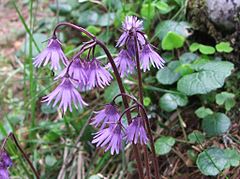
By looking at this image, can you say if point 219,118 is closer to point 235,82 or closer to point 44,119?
point 235,82

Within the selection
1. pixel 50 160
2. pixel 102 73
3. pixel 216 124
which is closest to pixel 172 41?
pixel 216 124

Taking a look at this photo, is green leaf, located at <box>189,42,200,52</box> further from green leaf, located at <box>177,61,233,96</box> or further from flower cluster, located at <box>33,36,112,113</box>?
flower cluster, located at <box>33,36,112,113</box>

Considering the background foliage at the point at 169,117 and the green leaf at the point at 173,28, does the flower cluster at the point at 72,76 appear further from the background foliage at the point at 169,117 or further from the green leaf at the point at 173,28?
the green leaf at the point at 173,28

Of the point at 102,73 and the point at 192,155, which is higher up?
the point at 102,73

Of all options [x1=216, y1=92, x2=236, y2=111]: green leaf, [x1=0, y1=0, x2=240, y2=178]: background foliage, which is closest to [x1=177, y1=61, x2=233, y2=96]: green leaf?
[x1=0, y1=0, x2=240, y2=178]: background foliage

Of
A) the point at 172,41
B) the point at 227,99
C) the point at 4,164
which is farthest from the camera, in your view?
the point at 172,41

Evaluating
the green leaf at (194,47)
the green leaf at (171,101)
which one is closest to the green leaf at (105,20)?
the green leaf at (194,47)

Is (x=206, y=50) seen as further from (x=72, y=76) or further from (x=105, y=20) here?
(x=72, y=76)
